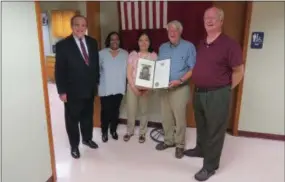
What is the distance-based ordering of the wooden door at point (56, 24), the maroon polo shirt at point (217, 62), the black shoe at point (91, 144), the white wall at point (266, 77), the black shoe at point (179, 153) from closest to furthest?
the maroon polo shirt at point (217, 62), the black shoe at point (179, 153), the white wall at point (266, 77), the black shoe at point (91, 144), the wooden door at point (56, 24)

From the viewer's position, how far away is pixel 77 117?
286cm

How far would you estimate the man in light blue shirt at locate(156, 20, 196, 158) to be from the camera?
104 inches

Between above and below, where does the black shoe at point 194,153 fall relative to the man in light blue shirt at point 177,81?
below

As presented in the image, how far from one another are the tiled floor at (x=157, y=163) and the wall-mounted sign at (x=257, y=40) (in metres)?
1.12

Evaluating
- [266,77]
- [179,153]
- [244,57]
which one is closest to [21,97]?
[179,153]

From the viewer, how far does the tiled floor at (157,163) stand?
261 cm

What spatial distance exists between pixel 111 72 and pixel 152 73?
47 cm

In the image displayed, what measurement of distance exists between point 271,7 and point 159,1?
121cm

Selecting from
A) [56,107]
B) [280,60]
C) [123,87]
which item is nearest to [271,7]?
[280,60]

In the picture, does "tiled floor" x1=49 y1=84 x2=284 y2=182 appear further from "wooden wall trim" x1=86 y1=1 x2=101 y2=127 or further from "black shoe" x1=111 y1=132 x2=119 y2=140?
"wooden wall trim" x1=86 y1=1 x2=101 y2=127

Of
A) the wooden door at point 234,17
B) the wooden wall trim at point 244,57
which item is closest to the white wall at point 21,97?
the wooden door at point 234,17

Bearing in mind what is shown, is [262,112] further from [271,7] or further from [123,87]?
[123,87]

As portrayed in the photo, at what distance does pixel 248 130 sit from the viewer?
3430mm

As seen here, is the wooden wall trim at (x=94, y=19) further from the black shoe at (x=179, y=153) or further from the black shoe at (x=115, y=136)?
the black shoe at (x=179, y=153)
